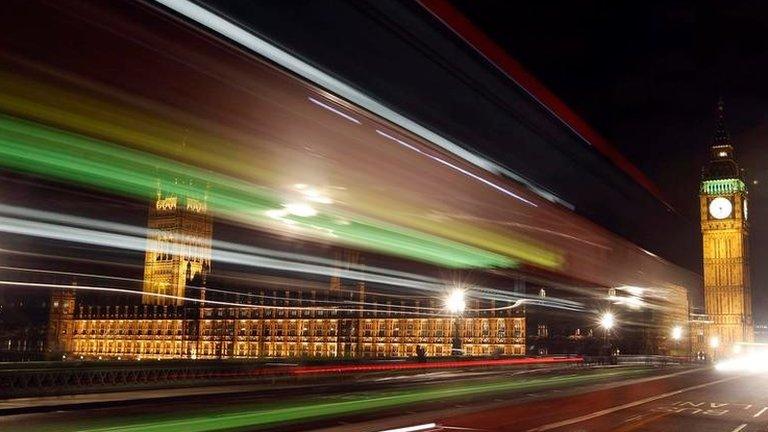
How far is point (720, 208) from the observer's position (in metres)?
111

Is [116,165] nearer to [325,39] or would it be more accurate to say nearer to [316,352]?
[325,39]

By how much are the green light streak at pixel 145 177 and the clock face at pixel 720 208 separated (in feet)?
356

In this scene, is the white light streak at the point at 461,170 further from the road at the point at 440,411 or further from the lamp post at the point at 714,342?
the lamp post at the point at 714,342

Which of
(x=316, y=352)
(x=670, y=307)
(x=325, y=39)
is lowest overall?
(x=316, y=352)

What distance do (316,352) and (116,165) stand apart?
88.4 metres

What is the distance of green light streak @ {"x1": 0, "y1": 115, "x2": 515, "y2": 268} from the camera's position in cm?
665

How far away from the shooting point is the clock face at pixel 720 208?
361 feet

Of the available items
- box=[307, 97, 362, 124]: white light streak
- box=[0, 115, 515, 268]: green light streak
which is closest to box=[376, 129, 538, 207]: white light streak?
box=[307, 97, 362, 124]: white light streak

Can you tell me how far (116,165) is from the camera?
24.9ft

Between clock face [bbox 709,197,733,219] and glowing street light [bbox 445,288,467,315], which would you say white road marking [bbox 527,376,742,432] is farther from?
clock face [bbox 709,197,733,219]

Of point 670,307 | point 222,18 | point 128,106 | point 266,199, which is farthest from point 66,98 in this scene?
point 670,307

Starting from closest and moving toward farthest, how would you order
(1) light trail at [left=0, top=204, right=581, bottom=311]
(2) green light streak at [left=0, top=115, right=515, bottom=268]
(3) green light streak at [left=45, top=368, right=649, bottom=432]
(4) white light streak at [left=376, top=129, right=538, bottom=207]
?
(2) green light streak at [left=0, top=115, right=515, bottom=268]
(3) green light streak at [left=45, top=368, right=649, bottom=432]
(1) light trail at [left=0, top=204, right=581, bottom=311]
(4) white light streak at [left=376, top=129, right=538, bottom=207]

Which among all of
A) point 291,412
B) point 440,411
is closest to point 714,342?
A: point 440,411

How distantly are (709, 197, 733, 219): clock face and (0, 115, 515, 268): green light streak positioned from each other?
356ft
